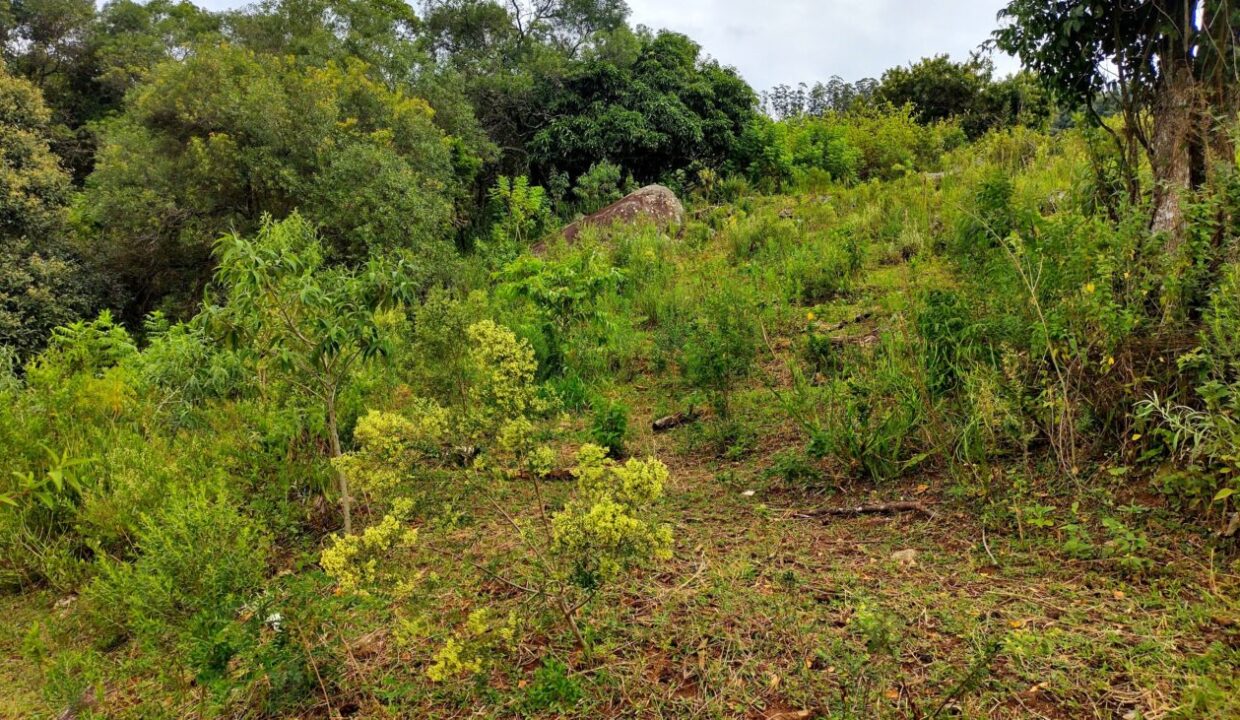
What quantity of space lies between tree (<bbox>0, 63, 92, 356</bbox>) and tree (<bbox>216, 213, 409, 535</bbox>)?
9.94 metres

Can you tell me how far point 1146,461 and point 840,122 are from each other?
12693mm

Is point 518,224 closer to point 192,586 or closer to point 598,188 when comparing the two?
point 598,188

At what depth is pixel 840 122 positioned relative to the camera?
1380 centimetres

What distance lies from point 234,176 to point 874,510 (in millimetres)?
11377

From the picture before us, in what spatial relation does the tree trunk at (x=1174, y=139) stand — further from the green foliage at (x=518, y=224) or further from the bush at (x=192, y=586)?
the green foliage at (x=518, y=224)

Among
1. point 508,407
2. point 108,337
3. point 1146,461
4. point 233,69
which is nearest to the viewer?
point 508,407

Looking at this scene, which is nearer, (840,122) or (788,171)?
(788,171)

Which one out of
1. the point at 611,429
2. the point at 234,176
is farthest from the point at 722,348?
the point at 234,176

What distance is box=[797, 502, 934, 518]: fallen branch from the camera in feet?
9.14

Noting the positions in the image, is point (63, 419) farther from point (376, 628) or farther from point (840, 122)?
point (840, 122)

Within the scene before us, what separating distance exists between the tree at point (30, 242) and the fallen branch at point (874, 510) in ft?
38.8

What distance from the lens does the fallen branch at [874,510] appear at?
9.14ft

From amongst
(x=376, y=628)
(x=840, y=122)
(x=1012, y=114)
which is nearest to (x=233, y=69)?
(x=840, y=122)

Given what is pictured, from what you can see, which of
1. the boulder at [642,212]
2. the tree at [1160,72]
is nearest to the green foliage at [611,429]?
the tree at [1160,72]
